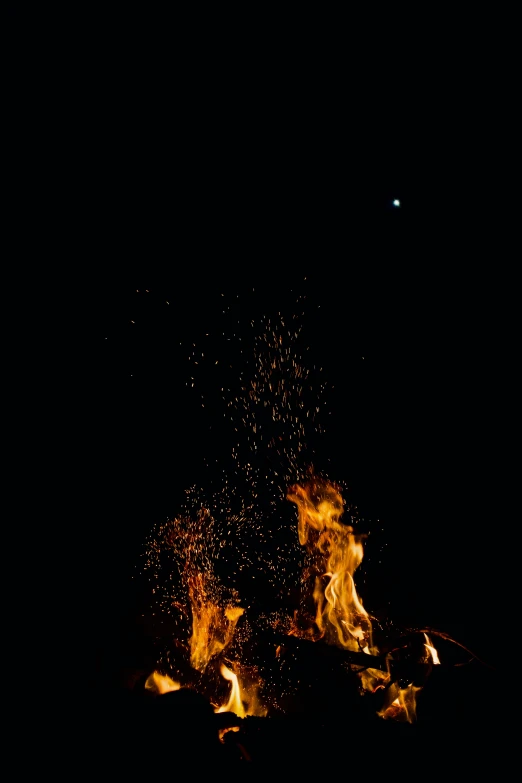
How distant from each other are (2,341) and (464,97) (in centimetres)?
345

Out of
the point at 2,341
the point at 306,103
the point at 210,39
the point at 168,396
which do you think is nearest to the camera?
the point at 210,39

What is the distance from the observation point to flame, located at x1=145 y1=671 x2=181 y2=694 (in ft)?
7.63

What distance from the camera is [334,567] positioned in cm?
295

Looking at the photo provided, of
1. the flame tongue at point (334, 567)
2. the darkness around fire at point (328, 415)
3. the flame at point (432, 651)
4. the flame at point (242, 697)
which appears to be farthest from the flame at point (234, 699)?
the darkness around fire at point (328, 415)

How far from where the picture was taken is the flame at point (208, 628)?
2.64 meters

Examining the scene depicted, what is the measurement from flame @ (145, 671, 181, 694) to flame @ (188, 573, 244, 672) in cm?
22

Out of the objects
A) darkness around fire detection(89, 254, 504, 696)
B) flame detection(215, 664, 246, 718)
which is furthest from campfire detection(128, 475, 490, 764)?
darkness around fire detection(89, 254, 504, 696)

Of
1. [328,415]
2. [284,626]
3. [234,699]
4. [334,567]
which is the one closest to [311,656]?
[234,699]

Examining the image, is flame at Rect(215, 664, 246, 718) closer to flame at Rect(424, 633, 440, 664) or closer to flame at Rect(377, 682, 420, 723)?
flame at Rect(377, 682, 420, 723)

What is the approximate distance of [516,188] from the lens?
3215mm

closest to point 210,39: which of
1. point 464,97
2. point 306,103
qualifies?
point 306,103

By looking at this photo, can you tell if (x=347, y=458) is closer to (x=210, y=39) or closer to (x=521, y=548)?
(x=521, y=548)

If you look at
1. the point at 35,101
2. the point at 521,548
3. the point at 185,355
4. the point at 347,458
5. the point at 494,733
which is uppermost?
the point at 35,101

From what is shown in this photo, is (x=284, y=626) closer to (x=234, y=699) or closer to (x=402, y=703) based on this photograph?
(x=234, y=699)
